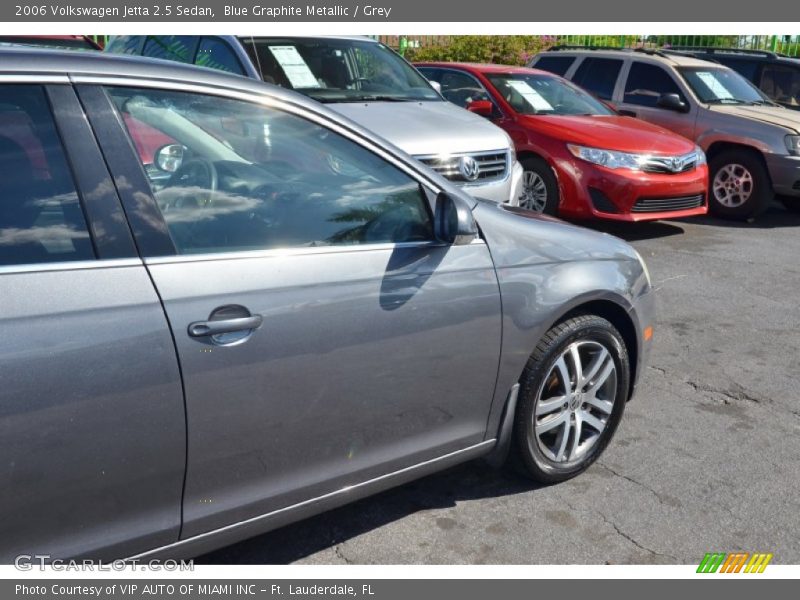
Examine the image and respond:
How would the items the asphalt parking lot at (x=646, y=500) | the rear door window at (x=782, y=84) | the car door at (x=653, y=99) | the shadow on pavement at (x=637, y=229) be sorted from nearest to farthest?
the asphalt parking lot at (x=646, y=500) → the shadow on pavement at (x=637, y=229) → the car door at (x=653, y=99) → the rear door window at (x=782, y=84)

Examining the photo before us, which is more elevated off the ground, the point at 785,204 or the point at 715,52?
the point at 715,52

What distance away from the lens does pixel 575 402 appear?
3672 mm

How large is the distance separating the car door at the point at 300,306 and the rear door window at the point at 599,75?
28.5ft

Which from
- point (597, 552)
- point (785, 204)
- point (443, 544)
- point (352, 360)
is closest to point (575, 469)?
point (597, 552)

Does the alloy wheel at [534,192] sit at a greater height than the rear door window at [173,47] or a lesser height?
lesser

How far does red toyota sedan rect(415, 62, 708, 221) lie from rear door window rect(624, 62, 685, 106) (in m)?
1.45

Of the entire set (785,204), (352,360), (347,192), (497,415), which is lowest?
(785,204)

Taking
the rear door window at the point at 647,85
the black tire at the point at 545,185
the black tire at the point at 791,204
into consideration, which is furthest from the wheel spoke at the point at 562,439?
the black tire at the point at 791,204

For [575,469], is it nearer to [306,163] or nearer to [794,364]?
[306,163]

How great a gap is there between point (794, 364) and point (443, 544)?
122 inches

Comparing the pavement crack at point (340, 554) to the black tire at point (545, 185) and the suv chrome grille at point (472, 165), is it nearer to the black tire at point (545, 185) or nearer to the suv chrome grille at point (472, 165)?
the suv chrome grille at point (472, 165)

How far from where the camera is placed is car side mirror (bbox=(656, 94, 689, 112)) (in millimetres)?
10266

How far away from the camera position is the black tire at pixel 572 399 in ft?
11.2

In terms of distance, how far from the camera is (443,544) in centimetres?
328
